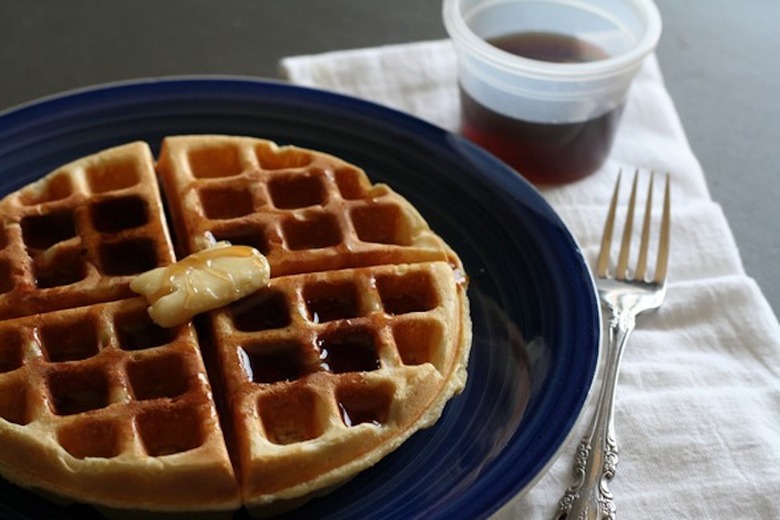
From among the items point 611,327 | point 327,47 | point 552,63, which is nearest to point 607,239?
point 611,327

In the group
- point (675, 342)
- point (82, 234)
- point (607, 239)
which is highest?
point (82, 234)

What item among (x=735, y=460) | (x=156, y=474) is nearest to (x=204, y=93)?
(x=156, y=474)

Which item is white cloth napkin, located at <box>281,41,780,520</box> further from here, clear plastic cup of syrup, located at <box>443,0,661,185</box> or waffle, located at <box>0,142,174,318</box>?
waffle, located at <box>0,142,174,318</box>

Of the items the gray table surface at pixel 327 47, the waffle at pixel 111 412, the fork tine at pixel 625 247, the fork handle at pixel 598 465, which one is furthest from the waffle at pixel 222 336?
the gray table surface at pixel 327 47

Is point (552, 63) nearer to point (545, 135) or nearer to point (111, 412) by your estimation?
point (545, 135)

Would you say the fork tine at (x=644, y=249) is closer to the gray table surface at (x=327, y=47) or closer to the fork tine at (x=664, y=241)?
the fork tine at (x=664, y=241)

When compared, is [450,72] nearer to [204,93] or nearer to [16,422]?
[204,93]

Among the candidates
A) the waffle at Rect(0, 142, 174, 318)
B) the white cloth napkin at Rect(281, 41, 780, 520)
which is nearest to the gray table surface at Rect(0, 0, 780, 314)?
the white cloth napkin at Rect(281, 41, 780, 520)
